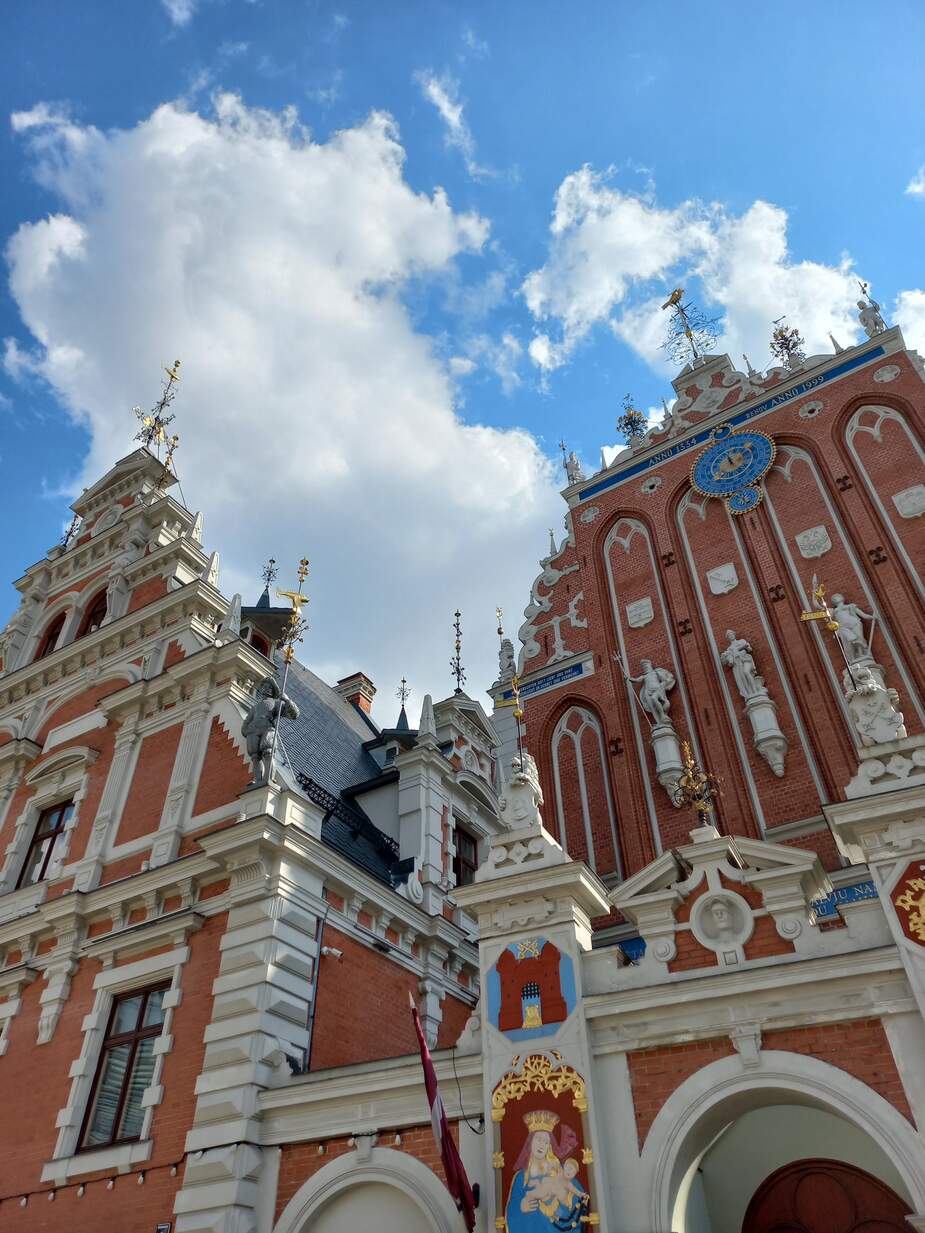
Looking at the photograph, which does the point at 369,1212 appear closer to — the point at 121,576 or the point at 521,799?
the point at 521,799

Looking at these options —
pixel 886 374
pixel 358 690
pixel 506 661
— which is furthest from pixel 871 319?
pixel 358 690

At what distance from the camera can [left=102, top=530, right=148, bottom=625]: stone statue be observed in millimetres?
17719

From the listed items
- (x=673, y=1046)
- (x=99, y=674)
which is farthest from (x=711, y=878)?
(x=99, y=674)

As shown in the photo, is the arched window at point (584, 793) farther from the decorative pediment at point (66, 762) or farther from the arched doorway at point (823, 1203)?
the decorative pediment at point (66, 762)

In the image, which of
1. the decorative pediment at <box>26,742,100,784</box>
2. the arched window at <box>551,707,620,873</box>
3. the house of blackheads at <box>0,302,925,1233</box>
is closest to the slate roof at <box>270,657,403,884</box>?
the house of blackheads at <box>0,302,925,1233</box>

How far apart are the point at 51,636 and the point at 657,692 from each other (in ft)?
44.6

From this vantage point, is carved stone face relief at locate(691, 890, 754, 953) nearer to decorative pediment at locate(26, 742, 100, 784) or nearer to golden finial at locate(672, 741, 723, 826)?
golden finial at locate(672, 741, 723, 826)

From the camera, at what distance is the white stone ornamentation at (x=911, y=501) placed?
40.4 ft

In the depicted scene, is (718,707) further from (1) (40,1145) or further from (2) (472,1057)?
(1) (40,1145)

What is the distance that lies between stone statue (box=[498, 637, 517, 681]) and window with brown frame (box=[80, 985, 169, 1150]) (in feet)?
22.1

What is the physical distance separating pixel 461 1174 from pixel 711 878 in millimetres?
3326

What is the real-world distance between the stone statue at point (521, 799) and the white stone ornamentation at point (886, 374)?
8.52 metres

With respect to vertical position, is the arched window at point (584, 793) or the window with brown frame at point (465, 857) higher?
the window with brown frame at point (465, 857)

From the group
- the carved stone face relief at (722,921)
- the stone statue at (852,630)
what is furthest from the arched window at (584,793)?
the carved stone face relief at (722,921)
